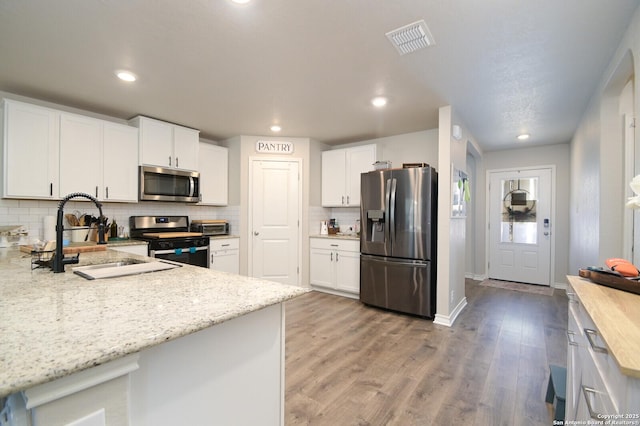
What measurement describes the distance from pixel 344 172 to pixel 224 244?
6.95 feet

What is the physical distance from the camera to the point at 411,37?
192 centimetres

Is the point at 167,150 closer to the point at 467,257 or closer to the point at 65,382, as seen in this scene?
the point at 65,382

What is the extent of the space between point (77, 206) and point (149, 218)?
73 centimetres

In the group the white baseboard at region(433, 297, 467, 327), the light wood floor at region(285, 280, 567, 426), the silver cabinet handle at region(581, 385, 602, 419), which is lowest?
the light wood floor at region(285, 280, 567, 426)

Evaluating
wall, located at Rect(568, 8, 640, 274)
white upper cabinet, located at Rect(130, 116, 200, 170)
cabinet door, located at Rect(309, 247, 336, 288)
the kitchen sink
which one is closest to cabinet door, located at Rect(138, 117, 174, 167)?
white upper cabinet, located at Rect(130, 116, 200, 170)

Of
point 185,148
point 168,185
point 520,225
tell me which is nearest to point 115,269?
point 168,185

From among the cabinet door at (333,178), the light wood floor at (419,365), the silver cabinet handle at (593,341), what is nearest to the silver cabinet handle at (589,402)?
the silver cabinet handle at (593,341)

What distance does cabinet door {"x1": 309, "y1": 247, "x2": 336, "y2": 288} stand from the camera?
169 inches

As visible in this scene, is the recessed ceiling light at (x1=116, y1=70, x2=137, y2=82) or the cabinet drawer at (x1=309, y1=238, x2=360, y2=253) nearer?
the recessed ceiling light at (x1=116, y1=70, x2=137, y2=82)

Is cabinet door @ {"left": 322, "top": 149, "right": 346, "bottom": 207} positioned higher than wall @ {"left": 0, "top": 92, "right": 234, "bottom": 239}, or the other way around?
cabinet door @ {"left": 322, "top": 149, "right": 346, "bottom": 207}

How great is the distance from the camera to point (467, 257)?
17.6 ft

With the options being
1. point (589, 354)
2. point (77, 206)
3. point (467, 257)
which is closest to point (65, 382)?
point (589, 354)

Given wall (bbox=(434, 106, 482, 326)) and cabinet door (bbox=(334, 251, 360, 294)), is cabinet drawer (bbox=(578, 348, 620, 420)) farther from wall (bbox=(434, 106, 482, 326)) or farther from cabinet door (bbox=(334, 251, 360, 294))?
cabinet door (bbox=(334, 251, 360, 294))

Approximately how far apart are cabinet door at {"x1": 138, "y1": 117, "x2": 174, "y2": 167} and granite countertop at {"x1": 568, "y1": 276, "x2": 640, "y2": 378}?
4065 millimetres
